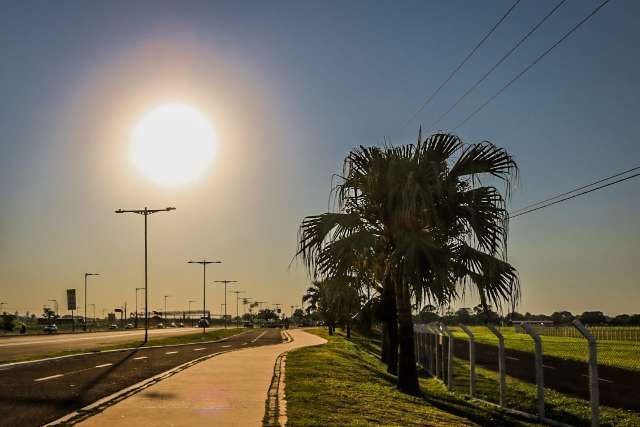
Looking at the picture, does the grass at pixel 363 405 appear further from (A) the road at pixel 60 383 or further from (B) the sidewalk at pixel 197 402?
(A) the road at pixel 60 383

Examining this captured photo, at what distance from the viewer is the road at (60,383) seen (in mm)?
12984

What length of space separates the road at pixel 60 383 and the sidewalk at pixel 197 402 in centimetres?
81

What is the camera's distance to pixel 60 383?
1825cm

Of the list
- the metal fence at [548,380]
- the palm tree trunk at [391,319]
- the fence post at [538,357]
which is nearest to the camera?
the fence post at [538,357]

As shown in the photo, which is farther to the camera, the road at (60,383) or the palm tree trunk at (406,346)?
the palm tree trunk at (406,346)

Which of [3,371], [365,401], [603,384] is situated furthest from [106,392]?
[603,384]

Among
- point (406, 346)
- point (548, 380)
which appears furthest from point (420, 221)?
point (548, 380)

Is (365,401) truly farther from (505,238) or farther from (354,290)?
(505,238)

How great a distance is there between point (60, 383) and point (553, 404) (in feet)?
46.8

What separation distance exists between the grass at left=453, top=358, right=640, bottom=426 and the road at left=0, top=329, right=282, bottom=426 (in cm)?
945

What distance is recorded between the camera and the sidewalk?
11734mm

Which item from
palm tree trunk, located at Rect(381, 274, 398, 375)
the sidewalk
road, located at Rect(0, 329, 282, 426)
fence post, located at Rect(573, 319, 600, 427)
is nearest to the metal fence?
fence post, located at Rect(573, 319, 600, 427)

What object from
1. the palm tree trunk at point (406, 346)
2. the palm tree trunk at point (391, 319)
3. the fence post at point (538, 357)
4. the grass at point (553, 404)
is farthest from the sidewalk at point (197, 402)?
the grass at point (553, 404)

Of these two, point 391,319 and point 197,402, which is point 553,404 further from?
point 197,402
